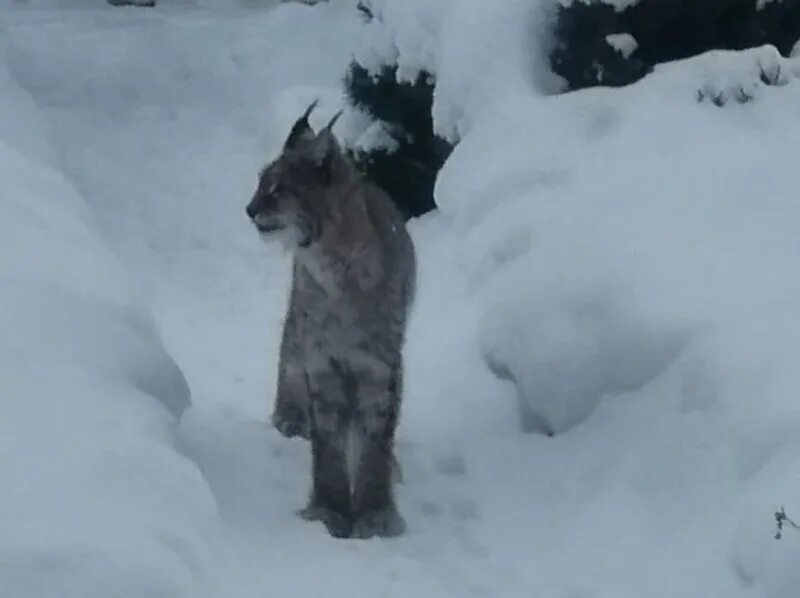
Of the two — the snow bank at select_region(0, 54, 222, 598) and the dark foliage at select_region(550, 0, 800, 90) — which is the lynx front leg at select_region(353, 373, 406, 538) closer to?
the snow bank at select_region(0, 54, 222, 598)

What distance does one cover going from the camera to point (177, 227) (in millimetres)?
8969

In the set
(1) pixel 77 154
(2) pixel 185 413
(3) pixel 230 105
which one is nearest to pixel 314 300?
(2) pixel 185 413

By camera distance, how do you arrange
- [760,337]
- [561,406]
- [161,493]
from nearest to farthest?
[161,493]
[760,337]
[561,406]

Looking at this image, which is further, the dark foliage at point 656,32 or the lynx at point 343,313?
the dark foliage at point 656,32

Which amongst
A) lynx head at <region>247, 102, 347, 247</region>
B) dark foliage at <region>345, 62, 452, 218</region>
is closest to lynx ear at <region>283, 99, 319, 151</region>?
lynx head at <region>247, 102, 347, 247</region>

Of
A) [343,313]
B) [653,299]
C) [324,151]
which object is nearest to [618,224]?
[653,299]

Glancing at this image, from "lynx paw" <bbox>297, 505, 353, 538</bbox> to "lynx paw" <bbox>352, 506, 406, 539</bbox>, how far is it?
0.10ft

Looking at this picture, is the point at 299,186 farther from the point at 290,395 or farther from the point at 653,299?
the point at 653,299

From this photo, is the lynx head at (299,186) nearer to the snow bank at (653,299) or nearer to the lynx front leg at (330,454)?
the lynx front leg at (330,454)

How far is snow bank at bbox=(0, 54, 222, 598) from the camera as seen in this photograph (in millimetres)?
3379

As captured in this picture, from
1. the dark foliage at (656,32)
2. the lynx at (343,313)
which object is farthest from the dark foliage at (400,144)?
the lynx at (343,313)

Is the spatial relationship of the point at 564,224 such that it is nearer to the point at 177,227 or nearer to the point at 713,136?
the point at 713,136

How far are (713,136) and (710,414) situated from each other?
221 centimetres

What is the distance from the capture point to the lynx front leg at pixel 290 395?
18.4 ft
